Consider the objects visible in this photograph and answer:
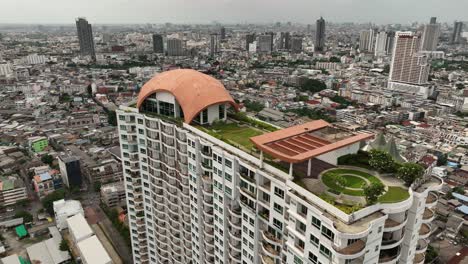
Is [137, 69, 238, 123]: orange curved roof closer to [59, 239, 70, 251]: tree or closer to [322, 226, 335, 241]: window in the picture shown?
[322, 226, 335, 241]: window

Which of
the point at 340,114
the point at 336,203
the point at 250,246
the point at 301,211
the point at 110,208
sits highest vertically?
the point at 336,203

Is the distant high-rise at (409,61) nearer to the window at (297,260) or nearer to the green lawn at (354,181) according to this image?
the green lawn at (354,181)

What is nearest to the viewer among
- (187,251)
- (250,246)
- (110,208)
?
(250,246)

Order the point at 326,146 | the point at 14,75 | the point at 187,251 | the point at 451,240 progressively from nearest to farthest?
the point at 326,146, the point at 187,251, the point at 451,240, the point at 14,75

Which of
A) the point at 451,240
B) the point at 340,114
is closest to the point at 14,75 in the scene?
the point at 340,114

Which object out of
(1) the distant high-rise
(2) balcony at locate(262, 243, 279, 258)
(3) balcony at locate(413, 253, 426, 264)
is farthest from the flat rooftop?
(1) the distant high-rise

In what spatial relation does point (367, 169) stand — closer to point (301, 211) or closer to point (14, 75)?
point (301, 211)

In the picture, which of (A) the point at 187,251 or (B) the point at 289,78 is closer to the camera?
(A) the point at 187,251
